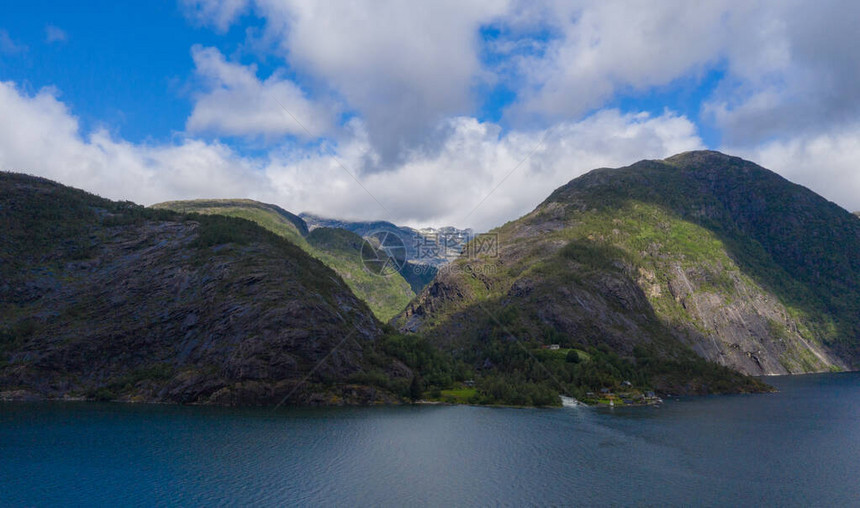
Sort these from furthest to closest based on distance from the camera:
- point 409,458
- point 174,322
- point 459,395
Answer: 1. point 459,395
2. point 174,322
3. point 409,458

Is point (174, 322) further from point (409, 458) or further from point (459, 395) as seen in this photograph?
point (409, 458)

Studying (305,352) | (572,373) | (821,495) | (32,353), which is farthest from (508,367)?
(32,353)

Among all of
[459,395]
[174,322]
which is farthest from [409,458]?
[174,322]

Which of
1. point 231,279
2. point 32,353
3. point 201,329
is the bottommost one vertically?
point 32,353

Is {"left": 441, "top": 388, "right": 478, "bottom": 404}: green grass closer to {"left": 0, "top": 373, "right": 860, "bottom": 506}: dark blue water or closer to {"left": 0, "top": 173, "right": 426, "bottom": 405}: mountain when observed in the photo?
{"left": 0, "top": 173, "right": 426, "bottom": 405}: mountain

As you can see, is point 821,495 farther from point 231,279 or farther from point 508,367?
point 231,279

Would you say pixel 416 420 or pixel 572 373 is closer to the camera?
pixel 416 420
